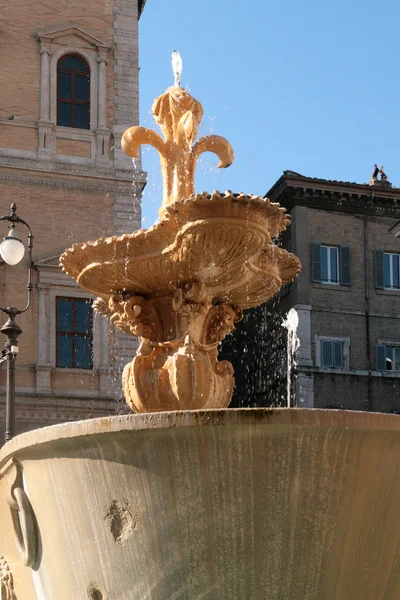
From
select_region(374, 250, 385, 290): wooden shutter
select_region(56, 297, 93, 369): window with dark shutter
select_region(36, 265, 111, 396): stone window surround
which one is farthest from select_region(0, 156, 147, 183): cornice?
select_region(374, 250, 385, 290): wooden shutter

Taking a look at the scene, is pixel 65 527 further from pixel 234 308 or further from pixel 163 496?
pixel 234 308

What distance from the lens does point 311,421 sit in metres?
4.64

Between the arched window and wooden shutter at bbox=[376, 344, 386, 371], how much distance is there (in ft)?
34.7

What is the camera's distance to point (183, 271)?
25.3 feet

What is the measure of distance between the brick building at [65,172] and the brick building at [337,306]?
679 centimetres

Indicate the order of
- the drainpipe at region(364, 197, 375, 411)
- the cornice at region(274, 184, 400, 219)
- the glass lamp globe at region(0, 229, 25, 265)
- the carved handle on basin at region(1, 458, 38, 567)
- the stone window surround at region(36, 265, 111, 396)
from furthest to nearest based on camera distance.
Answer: the cornice at region(274, 184, 400, 219)
the drainpipe at region(364, 197, 375, 411)
the stone window surround at region(36, 265, 111, 396)
the glass lamp globe at region(0, 229, 25, 265)
the carved handle on basin at region(1, 458, 38, 567)

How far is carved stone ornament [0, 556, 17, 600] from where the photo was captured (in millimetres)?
5840

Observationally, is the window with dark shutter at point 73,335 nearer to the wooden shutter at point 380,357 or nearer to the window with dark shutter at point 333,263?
the window with dark shutter at point 333,263

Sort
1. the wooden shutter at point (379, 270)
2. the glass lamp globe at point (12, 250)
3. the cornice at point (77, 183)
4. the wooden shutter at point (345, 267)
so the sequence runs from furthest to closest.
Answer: the wooden shutter at point (379, 270) → the wooden shutter at point (345, 267) → the cornice at point (77, 183) → the glass lamp globe at point (12, 250)

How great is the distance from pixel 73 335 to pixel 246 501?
19697 millimetres

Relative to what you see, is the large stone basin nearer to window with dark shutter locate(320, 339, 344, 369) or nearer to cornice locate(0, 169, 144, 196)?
cornice locate(0, 169, 144, 196)

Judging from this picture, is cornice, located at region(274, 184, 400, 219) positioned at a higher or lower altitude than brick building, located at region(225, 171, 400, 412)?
higher

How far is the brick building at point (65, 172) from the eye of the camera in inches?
942


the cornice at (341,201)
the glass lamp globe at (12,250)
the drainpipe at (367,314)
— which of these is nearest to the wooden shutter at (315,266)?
the cornice at (341,201)
